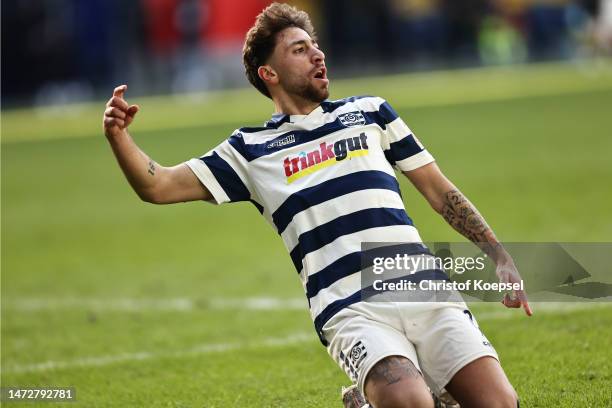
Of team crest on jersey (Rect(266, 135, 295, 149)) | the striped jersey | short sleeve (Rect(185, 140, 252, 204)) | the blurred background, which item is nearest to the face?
the striped jersey

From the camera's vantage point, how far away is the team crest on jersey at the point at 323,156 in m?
5.67

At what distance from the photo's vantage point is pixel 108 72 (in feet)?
124

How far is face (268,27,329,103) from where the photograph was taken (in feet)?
19.3

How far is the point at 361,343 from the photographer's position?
17.2 ft

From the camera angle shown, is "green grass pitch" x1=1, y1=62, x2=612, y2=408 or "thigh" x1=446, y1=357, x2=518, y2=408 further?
"green grass pitch" x1=1, y1=62, x2=612, y2=408

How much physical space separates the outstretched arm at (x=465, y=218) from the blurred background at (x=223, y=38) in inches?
1135

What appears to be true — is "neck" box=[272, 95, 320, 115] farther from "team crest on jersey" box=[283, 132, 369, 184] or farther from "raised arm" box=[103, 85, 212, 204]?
"raised arm" box=[103, 85, 212, 204]

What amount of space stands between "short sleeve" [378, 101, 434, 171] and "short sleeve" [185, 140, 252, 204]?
763 millimetres

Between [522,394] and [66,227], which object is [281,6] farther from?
[66,227]

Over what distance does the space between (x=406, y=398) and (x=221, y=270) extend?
655cm

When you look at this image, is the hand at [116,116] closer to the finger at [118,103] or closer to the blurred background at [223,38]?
the finger at [118,103]

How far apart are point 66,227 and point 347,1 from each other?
89.4 ft

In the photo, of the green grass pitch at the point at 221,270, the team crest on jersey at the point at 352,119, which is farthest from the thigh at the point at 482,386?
the team crest on jersey at the point at 352,119

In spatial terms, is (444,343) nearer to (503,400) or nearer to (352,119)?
(503,400)
